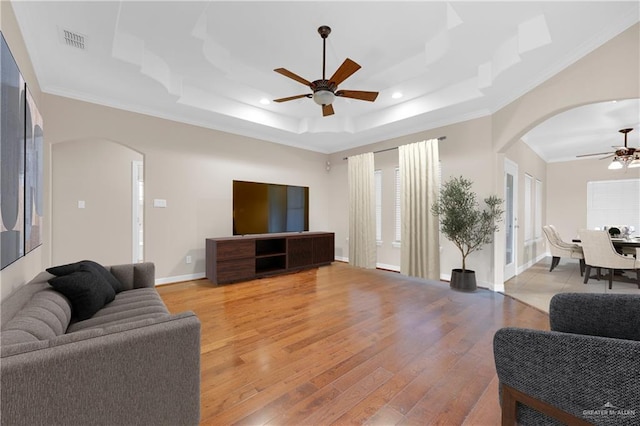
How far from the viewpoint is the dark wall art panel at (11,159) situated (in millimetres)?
1491

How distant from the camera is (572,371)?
0.98 meters

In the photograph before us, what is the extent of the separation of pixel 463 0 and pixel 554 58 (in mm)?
1269

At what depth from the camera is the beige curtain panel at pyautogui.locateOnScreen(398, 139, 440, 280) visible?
446 centimetres

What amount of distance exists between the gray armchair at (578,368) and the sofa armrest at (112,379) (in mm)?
1433

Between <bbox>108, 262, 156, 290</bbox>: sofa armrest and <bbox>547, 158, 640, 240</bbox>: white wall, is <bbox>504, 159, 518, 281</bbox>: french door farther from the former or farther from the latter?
<bbox>108, 262, 156, 290</bbox>: sofa armrest

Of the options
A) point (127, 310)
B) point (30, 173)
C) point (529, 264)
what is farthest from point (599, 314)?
point (529, 264)

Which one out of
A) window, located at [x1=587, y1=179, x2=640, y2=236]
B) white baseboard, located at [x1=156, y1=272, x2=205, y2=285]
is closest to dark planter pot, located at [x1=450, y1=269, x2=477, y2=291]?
white baseboard, located at [x1=156, y1=272, x2=205, y2=285]

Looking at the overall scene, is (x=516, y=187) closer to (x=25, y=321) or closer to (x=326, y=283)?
(x=326, y=283)

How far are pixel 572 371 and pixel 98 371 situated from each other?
71.2 inches

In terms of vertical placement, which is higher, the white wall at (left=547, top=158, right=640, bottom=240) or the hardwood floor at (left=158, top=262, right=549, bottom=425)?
the white wall at (left=547, top=158, right=640, bottom=240)

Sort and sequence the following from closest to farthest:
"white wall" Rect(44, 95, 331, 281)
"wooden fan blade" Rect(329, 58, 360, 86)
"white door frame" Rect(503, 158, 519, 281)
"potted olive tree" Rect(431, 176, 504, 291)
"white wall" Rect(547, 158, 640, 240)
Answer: "wooden fan blade" Rect(329, 58, 360, 86), "white wall" Rect(44, 95, 331, 281), "potted olive tree" Rect(431, 176, 504, 291), "white door frame" Rect(503, 158, 519, 281), "white wall" Rect(547, 158, 640, 240)

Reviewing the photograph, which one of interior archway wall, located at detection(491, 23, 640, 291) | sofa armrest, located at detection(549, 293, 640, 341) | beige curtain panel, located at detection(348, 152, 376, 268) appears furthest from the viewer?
beige curtain panel, located at detection(348, 152, 376, 268)

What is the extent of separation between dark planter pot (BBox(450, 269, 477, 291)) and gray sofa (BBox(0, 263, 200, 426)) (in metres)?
3.80

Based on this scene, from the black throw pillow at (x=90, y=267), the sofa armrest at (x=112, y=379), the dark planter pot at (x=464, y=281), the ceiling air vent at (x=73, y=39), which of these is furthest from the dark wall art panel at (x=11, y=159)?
the dark planter pot at (x=464, y=281)
